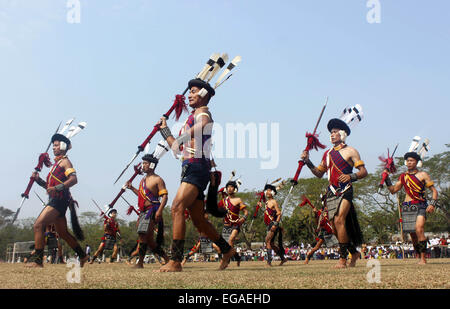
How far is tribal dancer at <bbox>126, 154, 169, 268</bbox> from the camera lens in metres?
9.42

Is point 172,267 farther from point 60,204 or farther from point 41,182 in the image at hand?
point 41,182

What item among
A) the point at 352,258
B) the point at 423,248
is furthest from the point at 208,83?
the point at 423,248

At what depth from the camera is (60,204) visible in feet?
25.7

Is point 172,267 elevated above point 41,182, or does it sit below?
below

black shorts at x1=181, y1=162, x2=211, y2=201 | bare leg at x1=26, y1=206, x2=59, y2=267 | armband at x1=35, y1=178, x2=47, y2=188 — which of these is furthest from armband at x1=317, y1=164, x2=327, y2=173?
armband at x1=35, y1=178, x2=47, y2=188

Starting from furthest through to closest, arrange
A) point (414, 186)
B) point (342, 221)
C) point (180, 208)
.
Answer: point (414, 186) < point (342, 221) < point (180, 208)

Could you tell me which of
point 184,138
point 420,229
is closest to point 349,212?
point 420,229

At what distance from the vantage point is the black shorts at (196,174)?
18.0ft

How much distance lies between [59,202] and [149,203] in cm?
218

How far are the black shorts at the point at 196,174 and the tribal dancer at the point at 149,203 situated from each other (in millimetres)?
3672

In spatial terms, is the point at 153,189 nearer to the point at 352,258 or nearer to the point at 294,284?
the point at 352,258

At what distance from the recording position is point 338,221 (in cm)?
738

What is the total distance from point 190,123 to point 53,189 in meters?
3.43
